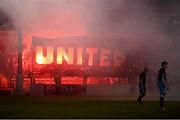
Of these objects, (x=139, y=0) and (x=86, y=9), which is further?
(x=139, y=0)

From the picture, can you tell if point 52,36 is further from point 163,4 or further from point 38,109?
point 38,109

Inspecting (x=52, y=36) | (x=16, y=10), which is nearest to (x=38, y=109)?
(x=16, y=10)

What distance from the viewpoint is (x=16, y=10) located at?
17.2 meters

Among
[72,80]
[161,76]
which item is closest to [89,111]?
[161,76]

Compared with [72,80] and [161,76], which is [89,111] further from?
[72,80]

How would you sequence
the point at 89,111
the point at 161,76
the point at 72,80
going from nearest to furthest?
the point at 89,111 < the point at 161,76 < the point at 72,80

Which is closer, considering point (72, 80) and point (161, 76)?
point (161, 76)

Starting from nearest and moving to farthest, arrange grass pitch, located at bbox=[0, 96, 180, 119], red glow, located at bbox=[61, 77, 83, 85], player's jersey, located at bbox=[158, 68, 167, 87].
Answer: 1. grass pitch, located at bbox=[0, 96, 180, 119]
2. player's jersey, located at bbox=[158, 68, 167, 87]
3. red glow, located at bbox=[61, 77, 83, 85]

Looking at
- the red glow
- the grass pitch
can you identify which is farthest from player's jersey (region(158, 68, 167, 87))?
the red glow

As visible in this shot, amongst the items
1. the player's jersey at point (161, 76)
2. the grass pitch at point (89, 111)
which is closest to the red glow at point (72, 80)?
the grass pitch at point (89, 111)

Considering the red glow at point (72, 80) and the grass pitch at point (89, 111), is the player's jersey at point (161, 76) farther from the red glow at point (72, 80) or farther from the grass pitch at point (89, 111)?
the red glow at point (72, 80)

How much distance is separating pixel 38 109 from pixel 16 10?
3.50 metres

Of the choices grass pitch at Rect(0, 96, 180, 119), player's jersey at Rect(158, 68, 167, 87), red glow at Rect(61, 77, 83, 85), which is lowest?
grass pitch at Rect(0, 96, 180, 119)

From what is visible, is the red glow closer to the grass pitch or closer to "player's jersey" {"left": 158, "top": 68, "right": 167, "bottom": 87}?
the grass pitch
